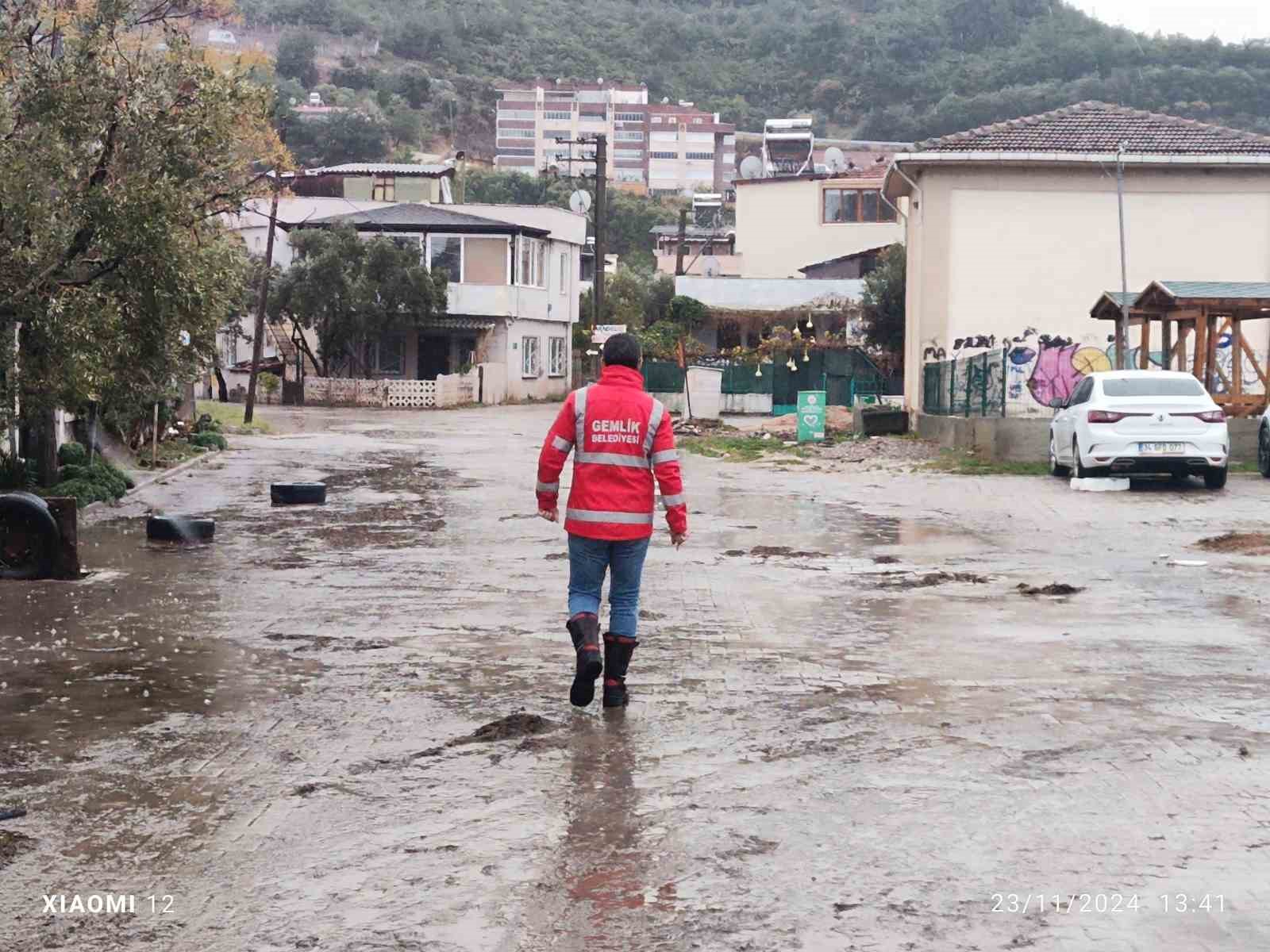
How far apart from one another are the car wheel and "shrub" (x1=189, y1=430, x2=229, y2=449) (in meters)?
14.5

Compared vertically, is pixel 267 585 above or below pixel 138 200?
below

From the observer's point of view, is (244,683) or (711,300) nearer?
(244,683)

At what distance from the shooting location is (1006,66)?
427ft

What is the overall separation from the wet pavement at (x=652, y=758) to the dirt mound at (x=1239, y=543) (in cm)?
56

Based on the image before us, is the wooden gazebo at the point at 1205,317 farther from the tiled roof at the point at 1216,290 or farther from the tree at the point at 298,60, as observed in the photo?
the tree at the point at 298,60

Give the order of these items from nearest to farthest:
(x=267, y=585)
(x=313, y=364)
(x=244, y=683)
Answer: (x=244, y=683) → (x=267, y=585) → (x=313, y=364)

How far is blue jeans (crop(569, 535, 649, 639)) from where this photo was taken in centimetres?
803

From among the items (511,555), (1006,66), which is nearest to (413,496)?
(511,555)

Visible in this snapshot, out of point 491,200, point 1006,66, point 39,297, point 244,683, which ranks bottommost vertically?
point 244,683

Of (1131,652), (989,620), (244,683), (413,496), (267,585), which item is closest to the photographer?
(244,683)

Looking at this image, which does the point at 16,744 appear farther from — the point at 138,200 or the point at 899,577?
the point at 138,200

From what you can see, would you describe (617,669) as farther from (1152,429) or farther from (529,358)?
(529,358)

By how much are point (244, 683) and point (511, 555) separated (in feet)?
20.2

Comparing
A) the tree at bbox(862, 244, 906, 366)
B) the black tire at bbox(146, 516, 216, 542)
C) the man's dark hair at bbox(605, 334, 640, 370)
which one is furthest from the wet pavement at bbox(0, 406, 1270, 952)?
the tree at bbox(862, 244, 906, 366)
